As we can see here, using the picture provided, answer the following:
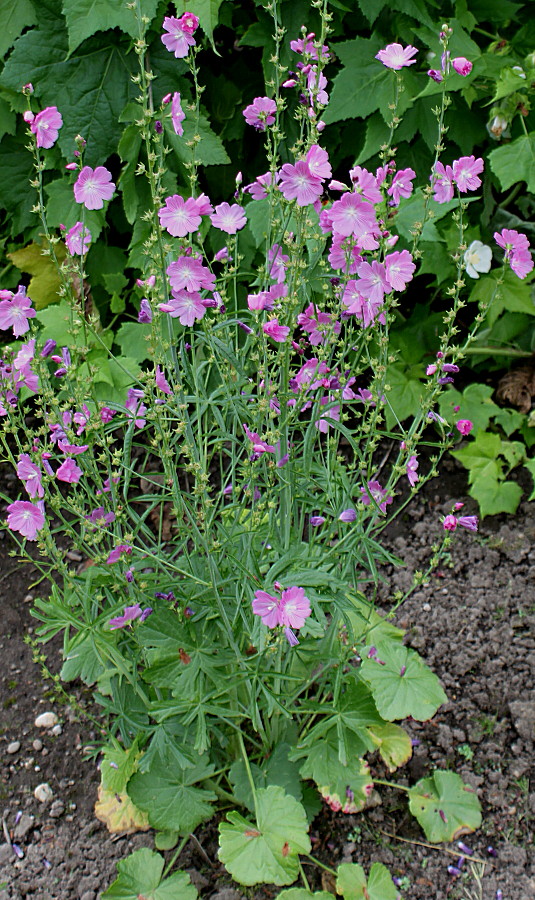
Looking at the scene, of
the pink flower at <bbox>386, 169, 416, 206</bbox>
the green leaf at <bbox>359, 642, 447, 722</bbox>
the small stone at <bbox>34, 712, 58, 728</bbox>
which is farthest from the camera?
the small stone at <bbox>34, 712, 58, 728</bbox>

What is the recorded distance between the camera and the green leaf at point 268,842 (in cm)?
171

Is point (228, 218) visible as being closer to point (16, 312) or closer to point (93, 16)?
point (16, 312)

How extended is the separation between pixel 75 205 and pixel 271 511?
159 cm

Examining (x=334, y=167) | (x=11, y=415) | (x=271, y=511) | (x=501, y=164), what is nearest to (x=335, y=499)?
(x=271, y=511)

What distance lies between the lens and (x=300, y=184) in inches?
56.5

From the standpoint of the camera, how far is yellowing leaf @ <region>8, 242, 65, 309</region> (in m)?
3.13

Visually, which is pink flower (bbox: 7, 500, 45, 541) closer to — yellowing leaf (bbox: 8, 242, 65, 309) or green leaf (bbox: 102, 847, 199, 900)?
green leaf (bbox: 102, 847, 199, 900)

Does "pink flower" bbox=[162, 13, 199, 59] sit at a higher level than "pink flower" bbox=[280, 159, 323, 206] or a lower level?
higher

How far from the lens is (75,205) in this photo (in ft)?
9.46

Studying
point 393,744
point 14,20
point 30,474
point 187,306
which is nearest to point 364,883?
point 393,744

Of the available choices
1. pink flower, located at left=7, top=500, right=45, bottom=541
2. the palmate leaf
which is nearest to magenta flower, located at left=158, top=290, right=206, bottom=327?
pink flower, located at left=7, top=500, right=45, bottom=541

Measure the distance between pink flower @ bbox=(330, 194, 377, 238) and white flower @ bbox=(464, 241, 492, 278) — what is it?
1616 millimetres

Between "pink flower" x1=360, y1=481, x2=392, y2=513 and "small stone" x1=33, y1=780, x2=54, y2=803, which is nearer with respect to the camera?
"pink flower" x1=360, y1=481, x2=392, y2=513

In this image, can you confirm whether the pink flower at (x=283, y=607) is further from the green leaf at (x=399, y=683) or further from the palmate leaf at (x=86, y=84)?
the palmate leaf at (x=86, y=84)
